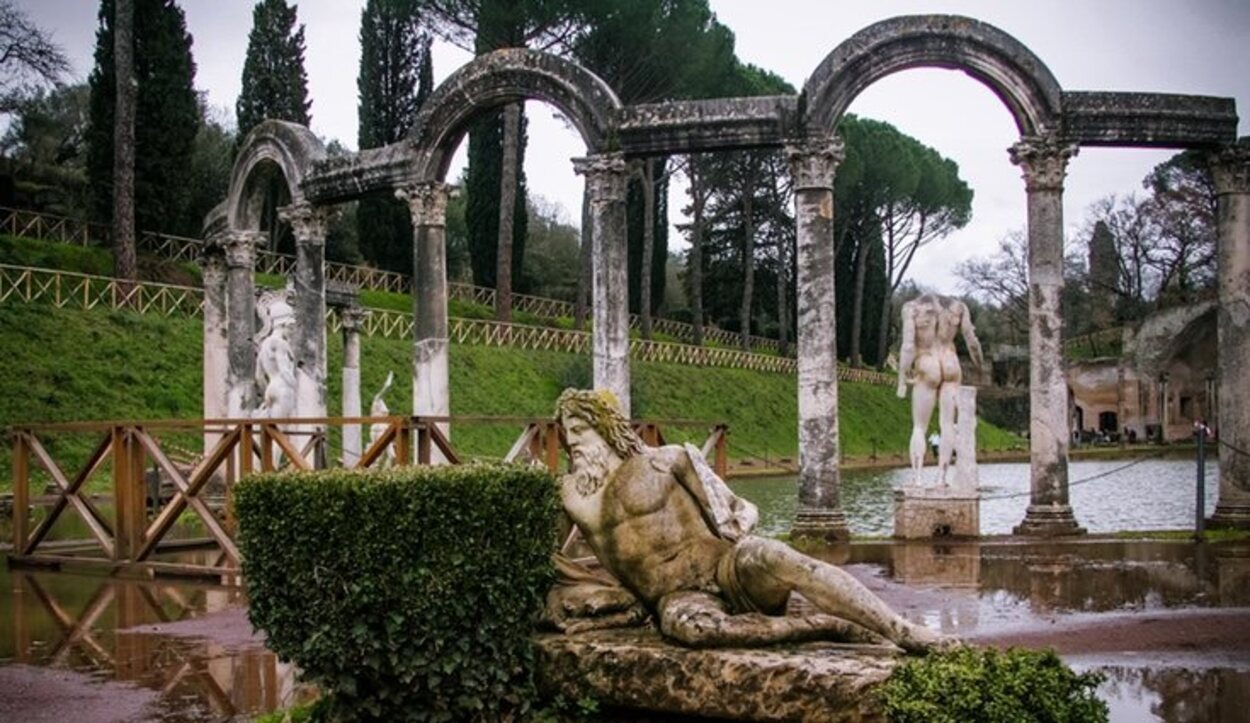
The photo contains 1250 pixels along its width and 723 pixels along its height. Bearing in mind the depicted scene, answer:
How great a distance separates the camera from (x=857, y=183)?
52.7 metres

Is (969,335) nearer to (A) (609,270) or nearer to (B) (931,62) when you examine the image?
(B) (931,62)

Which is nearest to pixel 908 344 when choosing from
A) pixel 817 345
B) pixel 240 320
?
pixel 817 345

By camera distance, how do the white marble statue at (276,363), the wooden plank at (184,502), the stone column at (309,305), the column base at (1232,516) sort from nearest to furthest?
the wooden plank at (184,502) → the column base at (1232,516) → the white marble statue at (276,363) → the stone column at (309,305)

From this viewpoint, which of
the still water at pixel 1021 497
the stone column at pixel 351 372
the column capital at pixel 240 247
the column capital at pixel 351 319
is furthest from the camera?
the column capital at pixel 351 319

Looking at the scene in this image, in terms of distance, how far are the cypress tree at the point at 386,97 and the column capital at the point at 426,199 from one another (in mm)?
24596

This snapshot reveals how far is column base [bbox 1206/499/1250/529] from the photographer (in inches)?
558

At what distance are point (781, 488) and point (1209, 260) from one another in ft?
96.2

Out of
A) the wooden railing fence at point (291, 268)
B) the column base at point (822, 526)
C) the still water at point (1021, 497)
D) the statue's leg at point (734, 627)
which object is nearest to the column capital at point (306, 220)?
the still water at point (1021, 497)

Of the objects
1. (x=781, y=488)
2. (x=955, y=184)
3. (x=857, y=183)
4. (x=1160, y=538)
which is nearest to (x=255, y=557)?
(x=1160, y=538)

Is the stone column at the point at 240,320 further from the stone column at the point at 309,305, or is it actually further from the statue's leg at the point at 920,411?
the statue's leg at the point at 920,411

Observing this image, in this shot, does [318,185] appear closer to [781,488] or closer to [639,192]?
[781,488]

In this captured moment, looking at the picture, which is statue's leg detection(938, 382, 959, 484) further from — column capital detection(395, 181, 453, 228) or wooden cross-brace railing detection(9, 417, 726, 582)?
column capital detection(395, 181, 453, 228)

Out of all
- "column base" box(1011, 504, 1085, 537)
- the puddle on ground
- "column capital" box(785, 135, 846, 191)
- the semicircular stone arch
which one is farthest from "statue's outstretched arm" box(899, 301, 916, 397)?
the semicircular stone arch

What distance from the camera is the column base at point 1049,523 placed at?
1386 cm
